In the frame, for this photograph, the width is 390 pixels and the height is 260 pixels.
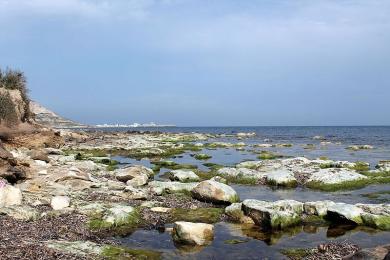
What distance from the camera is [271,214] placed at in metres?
20.7

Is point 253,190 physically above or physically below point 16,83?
below

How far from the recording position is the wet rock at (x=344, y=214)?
2130cm

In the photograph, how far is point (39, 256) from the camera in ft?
46.2

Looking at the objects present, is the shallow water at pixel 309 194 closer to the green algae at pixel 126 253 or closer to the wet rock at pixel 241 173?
the wet rock at pixel 241 173

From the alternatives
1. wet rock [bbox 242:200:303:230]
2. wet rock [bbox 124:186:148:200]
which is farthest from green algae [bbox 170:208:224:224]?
wet rock [bbox 124:186:148:200]

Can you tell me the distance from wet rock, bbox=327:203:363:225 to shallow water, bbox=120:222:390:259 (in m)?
0.82

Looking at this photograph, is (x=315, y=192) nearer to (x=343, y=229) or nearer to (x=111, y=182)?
(x=343, y=229)

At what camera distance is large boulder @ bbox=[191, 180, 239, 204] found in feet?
83.5

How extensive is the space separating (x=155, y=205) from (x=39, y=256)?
1034 centimetres

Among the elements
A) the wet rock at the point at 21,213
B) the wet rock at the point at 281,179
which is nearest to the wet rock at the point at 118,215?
the wet rock at the point at 21,213

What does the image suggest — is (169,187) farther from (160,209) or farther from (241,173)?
(241,173)

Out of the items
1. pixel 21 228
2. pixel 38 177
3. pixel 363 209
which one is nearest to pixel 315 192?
pixel 363 209

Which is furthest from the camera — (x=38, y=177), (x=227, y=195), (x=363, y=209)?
(x=38, y=177)

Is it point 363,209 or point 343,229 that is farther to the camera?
point 363,209
